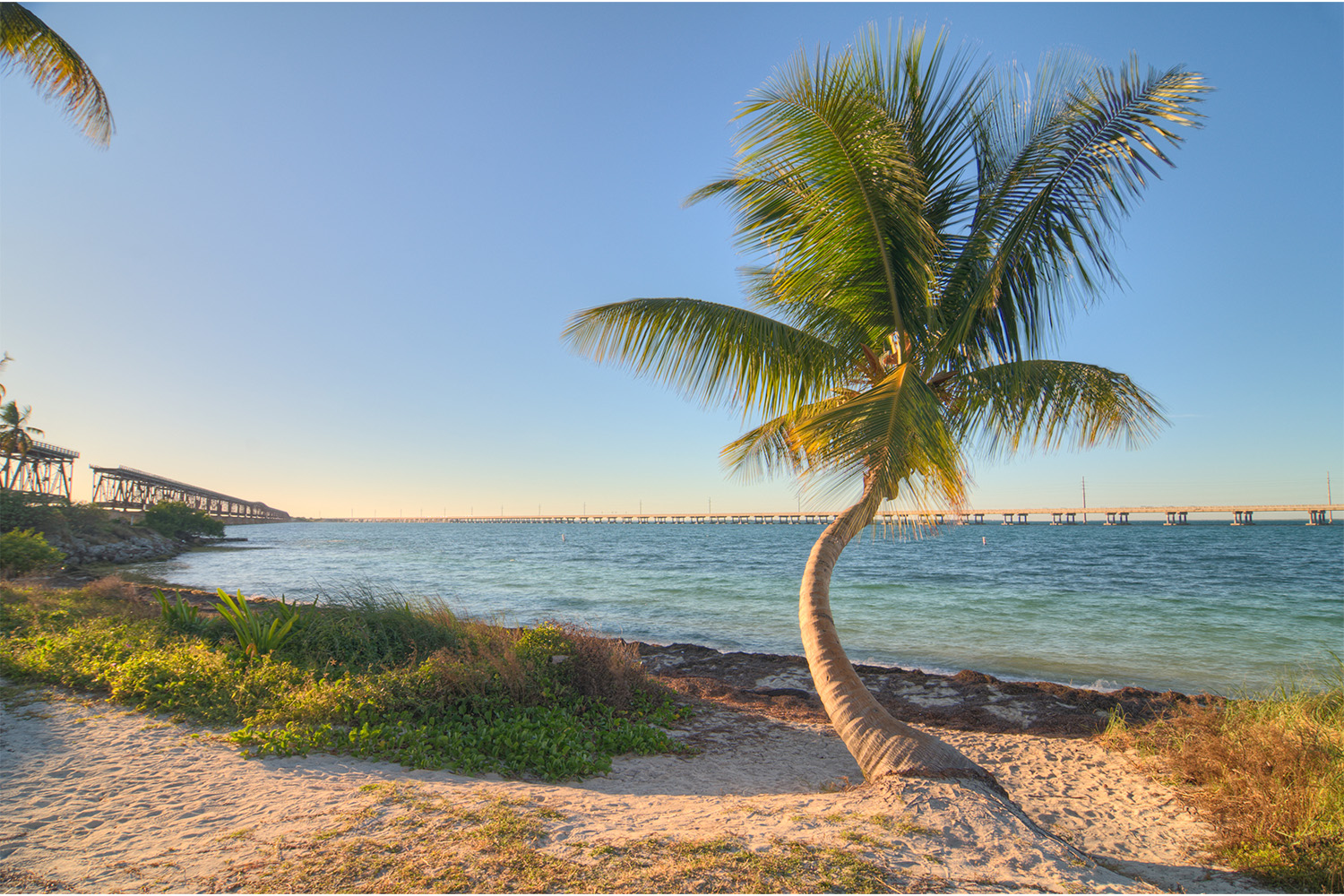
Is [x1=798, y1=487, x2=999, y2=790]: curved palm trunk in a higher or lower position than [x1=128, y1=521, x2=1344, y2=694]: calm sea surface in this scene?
higher

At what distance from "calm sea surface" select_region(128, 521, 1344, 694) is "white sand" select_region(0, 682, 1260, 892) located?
8.57 ft

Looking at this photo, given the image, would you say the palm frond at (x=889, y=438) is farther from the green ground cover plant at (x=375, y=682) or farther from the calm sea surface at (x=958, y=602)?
the green ground cover plant at (x=375, y=682)

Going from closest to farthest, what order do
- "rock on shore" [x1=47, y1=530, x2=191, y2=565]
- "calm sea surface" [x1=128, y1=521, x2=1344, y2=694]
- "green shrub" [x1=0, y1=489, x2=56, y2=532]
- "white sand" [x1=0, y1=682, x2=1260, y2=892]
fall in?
1. "white sand" [x1=0, y1=682, x2=1260, y2=892]
2. "calm sea surface" [x1=128, y1=521, x2=1344, y2=694]
3. "green shrub" [x1=0, y1=489, x2=56, y2=532]
4. "rock on shore" [x1=47, y1=530, x2=191, y2=565]

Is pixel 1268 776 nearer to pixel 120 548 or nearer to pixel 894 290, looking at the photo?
pixel 894 290

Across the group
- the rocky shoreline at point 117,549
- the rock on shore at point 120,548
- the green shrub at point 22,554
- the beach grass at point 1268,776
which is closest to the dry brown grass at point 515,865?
the beach grass at point 1268,776

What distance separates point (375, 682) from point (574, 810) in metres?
3.43

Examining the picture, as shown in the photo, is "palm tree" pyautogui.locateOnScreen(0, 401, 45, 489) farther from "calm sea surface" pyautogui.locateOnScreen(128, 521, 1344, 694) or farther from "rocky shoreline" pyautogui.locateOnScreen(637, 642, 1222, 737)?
"rocky shoreline" pyautogui.locateOnScreen(637, 642, 1222, 737)

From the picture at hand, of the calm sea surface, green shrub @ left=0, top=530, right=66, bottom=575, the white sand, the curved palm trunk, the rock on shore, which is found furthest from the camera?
the rock on shore

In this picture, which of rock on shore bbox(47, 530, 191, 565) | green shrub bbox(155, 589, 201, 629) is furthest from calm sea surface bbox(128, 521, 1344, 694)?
green shrub bbox(155, 589, 201, 629)

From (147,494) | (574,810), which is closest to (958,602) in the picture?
(574,810)

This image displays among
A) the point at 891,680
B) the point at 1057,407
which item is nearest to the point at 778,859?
the point at 1057,407

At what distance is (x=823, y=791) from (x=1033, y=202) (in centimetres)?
600

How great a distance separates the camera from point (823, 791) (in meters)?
5.66

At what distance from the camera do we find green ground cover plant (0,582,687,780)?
225 inches
